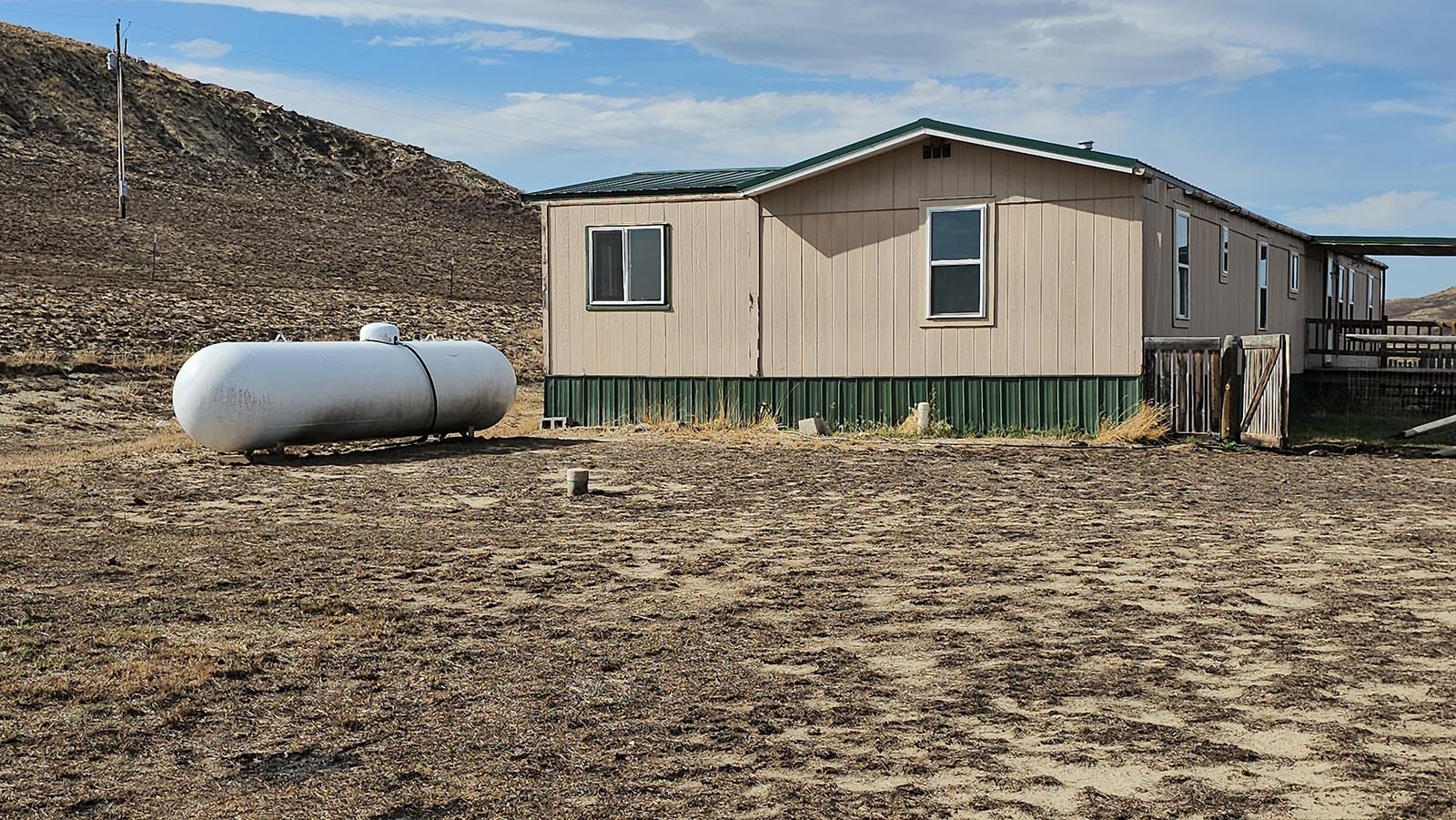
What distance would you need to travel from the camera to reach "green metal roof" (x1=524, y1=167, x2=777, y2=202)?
735 inches

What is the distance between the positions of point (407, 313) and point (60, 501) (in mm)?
27055

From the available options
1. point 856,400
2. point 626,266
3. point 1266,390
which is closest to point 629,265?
point 626,266

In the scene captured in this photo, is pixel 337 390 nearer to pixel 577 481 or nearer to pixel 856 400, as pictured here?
pixel 577 481

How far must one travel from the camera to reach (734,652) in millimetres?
6637

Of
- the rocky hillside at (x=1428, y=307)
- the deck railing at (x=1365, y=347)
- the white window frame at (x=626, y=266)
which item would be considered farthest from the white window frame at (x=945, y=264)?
the rocky hillside at (x=1428, y=307)

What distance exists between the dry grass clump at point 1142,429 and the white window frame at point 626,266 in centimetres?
586

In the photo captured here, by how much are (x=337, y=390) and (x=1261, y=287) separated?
14.5m

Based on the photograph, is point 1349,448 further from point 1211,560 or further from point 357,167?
point 357,167

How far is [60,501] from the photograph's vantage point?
12.1m

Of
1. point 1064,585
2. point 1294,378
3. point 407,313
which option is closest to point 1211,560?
point 1064,585

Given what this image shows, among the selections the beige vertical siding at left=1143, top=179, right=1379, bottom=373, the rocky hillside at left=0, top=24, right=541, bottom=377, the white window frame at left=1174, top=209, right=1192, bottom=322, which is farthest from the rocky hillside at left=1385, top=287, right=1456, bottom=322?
the white window frame at left=1174, top=209, right=1192, bottom=322

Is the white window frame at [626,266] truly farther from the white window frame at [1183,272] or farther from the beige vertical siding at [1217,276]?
the white window frame at [1183,272]

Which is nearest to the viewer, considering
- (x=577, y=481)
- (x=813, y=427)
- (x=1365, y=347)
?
(x=577, y=481)

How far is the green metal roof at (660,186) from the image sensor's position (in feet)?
61.3
